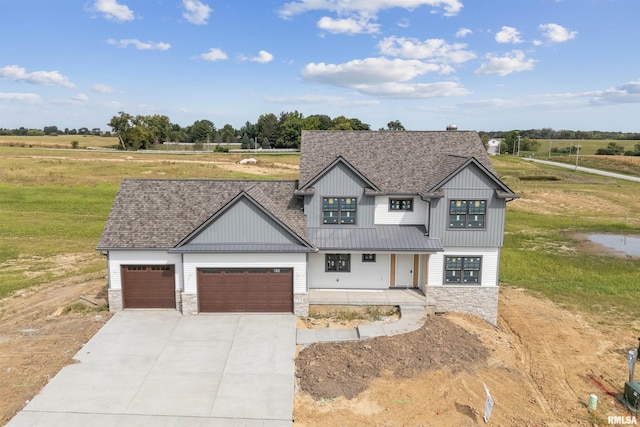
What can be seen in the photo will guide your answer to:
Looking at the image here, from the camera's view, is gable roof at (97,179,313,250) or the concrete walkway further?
gable roof at (97,179,313,250)

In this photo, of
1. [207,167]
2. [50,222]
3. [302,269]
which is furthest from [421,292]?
[207,167]

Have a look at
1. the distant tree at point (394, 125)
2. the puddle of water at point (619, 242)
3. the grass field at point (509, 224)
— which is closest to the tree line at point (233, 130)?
the distant tree at point (394, 125)

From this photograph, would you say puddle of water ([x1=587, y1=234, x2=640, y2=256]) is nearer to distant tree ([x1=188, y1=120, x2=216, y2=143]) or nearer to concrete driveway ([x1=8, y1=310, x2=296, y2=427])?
concrete driveway ([x1=8, y1=310, x2=296, y2=427])

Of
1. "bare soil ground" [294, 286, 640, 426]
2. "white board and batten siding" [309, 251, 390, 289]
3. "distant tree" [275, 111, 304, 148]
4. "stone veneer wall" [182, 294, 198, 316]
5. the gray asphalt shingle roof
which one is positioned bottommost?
"bare soil ground" [294, 286, 640, 426]

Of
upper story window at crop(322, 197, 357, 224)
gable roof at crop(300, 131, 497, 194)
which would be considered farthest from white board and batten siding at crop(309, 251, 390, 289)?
gable roof at crop(300, 131, 497, 194)

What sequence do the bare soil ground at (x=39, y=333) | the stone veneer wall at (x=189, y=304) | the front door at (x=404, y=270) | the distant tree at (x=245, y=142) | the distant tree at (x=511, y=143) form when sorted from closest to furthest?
the bare soil ground at (x=39, y=333), the stone veneer wall at (x=189, y=304), the front door at (x=404, y=270), the distant tree at (x=511, y=143), the distant tree at (x=245, y=142)

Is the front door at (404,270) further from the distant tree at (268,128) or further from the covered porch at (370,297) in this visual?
the distant tree at (268,128)

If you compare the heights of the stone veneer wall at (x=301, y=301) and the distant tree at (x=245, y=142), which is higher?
the distant tree at (x=245, y=142)

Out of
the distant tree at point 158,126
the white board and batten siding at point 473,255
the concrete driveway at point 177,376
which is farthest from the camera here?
the distant tree at point 158,126
